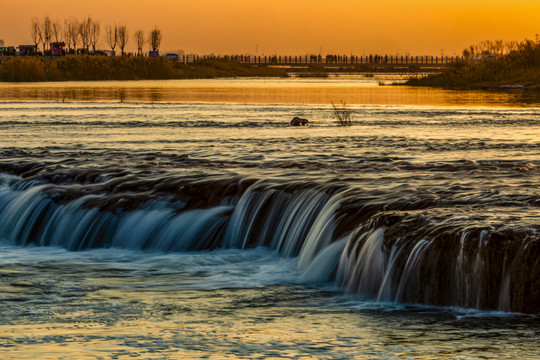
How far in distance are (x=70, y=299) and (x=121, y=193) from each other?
18.7ft

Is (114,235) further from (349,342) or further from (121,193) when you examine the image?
(349,342)

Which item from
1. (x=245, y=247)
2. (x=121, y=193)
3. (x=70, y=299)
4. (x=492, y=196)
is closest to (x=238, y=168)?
(x=121, y=193)

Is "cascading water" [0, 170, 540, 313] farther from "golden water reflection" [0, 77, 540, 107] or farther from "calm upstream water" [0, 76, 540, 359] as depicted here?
"golden water reflection" [0, 77, 540, 107]

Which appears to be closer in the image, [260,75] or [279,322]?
[279,322]

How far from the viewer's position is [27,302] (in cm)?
1195

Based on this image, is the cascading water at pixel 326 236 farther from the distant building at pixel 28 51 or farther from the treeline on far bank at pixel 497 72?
the distant building at pixel 28 51

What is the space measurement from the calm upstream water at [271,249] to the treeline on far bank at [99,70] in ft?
244

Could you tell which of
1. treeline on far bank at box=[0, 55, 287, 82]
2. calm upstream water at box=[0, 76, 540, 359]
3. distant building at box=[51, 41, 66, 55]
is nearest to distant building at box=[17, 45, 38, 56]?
distant building at box=[51, 41, 66, 55]

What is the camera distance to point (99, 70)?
11138 cm

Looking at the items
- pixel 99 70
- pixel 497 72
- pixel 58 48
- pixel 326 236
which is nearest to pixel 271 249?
pixel 326 236

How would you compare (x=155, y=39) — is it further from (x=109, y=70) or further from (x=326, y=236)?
(x=326, y=236)

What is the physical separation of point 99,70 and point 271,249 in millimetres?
98893

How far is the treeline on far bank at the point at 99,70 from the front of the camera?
98000 mm

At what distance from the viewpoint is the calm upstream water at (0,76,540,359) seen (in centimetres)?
1012
